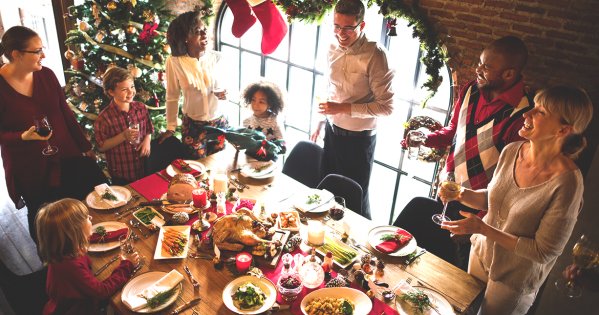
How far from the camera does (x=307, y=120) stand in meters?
4.76

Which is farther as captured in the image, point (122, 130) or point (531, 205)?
point (122, 130)

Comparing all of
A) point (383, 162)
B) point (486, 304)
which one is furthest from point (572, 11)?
point (383, 162)

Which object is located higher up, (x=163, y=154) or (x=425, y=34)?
(x=425, y=34)

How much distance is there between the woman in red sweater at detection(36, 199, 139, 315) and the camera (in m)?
1.75

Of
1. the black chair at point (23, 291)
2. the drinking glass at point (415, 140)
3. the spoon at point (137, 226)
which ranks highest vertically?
the drinking glass at point (415, 140)

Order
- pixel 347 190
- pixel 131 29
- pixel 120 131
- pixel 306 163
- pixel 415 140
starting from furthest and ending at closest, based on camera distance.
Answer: pixel 131 29
pixel 306 163
pixel 120 131
pixel 347 190
pixel 415 140

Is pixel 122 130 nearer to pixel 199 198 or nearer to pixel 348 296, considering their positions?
pixel 199 198

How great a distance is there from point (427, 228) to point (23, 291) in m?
2.19

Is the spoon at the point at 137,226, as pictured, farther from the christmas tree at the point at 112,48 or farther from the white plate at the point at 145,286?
the christmas tree at the point at 112,48

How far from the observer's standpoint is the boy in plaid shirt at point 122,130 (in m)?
2.91

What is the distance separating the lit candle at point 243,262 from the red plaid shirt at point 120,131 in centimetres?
164

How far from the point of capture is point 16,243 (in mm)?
3486

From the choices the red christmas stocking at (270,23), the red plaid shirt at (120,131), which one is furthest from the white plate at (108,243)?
the red christmas stocking at (270,23)

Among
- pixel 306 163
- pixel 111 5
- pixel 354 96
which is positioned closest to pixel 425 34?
pixel 354 96
